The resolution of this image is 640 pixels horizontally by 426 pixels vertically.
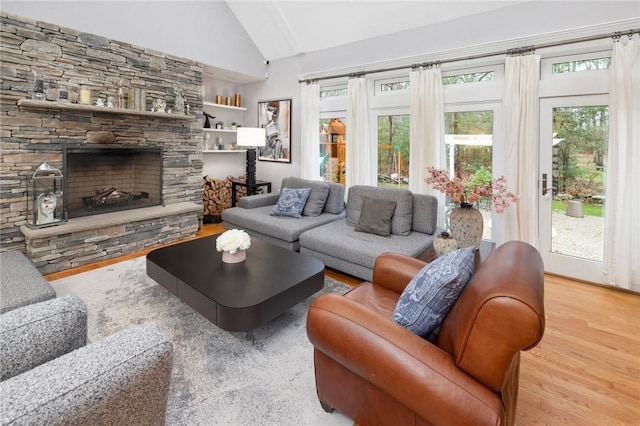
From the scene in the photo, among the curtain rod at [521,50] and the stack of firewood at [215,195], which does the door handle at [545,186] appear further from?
the stack of firewood at [215,195]

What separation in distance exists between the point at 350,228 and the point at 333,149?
197cm

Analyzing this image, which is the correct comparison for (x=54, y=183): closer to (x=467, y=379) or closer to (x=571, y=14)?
(x=467, y=379)

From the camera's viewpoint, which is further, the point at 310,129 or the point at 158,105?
the point at 310,129

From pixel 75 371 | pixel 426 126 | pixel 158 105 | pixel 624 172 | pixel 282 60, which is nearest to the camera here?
pixel 75 371

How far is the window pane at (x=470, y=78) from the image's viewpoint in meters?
3.73

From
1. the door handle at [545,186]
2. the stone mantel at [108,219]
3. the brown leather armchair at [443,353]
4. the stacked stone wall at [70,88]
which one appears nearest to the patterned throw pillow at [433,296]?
the brown leather armchair at [443,353]

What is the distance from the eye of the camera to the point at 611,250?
3.09 metres

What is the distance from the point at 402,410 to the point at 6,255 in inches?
132

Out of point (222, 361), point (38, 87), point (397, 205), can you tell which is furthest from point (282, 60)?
point (222, 361)

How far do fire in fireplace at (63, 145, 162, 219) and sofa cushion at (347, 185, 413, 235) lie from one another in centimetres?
279

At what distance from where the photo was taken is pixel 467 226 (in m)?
2.77

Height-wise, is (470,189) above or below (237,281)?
above

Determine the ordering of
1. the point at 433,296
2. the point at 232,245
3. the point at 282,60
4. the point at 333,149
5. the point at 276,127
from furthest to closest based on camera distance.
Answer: the point at 276,127
the point at 282,60
the point at 333,149
the point at 232,245
the point at 433,296

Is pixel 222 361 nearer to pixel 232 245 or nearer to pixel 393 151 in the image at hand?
pixel 232 245
